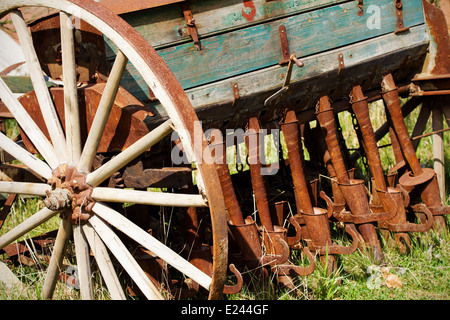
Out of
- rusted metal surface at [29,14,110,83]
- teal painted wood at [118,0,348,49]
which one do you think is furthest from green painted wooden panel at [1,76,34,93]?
teal painted wood at [118,0,348,49]

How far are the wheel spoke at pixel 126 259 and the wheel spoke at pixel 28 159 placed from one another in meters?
0.35

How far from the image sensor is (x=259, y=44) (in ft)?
9.27

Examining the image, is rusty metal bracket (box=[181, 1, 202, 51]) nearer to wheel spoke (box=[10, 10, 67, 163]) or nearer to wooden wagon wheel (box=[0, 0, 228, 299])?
wooden wagon wheel (box=[0, 0, 228, 299])

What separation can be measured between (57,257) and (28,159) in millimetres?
514

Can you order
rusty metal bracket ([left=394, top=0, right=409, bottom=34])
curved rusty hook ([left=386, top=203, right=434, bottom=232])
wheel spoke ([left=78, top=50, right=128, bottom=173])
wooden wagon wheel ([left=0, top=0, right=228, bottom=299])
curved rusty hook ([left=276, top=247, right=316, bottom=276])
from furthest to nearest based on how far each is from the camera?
rusty metal bracket ([left=394, top=0, right=409, bottom=34]) < curved rusty hook ([left=386, top=203, right=434, bottom=232]) < curved rusty hook ([left=276, top=247, right=316, bottom=276]) < wheel spoke ([left=78, top=50, right=128, bottom=173]) < wooden wagon wheel ([left=0, top=0, right=228, bottom=299])

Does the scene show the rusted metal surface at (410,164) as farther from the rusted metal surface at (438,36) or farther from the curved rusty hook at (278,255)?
the curved rusty hook at (278,255)

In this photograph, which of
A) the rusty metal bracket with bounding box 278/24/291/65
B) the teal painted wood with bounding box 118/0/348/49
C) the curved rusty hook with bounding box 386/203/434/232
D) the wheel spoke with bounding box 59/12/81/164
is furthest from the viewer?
the curved rusty hook with bounding box 386/203/434/232

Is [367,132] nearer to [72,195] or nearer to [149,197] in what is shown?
[149,197]

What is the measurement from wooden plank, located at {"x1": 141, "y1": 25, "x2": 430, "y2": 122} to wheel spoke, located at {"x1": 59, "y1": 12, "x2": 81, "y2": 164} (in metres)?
0.45

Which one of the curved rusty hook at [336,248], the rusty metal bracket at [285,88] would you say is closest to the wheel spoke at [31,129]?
the rusty metal bracket at [285,88]

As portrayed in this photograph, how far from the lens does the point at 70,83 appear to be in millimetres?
2281

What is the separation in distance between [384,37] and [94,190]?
2.11 m

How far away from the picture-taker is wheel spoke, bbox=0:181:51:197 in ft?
8.02
